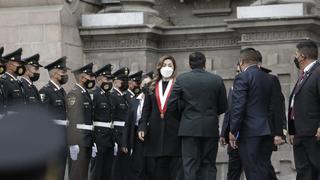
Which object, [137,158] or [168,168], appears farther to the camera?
[137,158]

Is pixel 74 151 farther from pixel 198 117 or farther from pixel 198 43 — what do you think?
pixel 198 43

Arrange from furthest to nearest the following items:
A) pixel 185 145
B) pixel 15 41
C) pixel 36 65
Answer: pixel 15 41, pixel 36 65, pixel 185 145

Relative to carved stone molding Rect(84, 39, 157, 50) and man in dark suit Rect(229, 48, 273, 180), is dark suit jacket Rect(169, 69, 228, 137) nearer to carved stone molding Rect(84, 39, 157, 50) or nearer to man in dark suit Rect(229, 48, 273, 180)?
man in dark suit Rect(229, 48, 273, 180)

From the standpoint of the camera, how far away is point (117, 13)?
1266 centimetres

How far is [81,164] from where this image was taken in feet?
33.0

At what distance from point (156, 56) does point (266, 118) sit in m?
5.04

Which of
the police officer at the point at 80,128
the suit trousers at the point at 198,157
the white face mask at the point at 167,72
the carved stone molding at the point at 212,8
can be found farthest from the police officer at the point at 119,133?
the carved stone molding at the point at 212,8

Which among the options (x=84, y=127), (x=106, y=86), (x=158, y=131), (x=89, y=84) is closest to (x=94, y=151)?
(x=84, y=127)

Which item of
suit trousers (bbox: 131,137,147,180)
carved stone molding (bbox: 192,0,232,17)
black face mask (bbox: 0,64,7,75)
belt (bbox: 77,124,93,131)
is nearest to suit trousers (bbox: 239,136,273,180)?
suit trousers (bbox: 131,137,147,180)

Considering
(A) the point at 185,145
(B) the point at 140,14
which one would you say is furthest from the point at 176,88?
(B) the point at 140,14

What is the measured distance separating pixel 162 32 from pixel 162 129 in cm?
461

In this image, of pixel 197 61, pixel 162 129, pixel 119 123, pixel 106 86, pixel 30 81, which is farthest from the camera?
pixel 106 86

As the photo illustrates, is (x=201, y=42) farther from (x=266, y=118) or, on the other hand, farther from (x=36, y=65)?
(x=266, y=118)

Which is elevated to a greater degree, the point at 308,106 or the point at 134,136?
the point at 308,106
